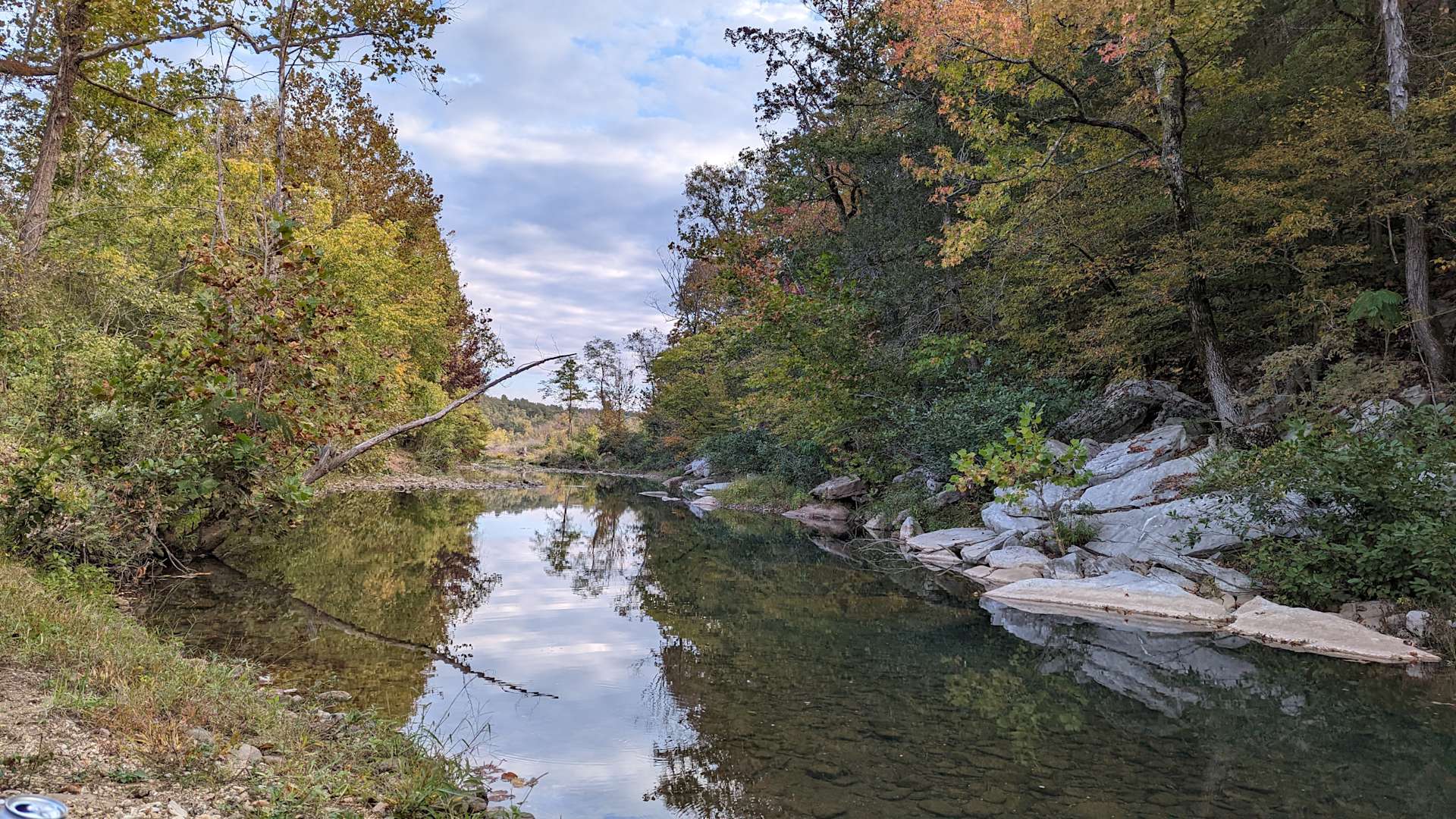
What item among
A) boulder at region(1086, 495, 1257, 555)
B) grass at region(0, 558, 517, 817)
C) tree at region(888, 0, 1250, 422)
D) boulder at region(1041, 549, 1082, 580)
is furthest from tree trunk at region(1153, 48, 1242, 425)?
grass at region(0, 558, 517, 817)

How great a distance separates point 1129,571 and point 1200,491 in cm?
149

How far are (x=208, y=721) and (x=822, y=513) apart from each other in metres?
17.0

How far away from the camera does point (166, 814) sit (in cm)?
267

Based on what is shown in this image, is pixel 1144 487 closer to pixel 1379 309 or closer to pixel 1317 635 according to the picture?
pixel 1379 309

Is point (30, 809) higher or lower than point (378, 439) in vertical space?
lower

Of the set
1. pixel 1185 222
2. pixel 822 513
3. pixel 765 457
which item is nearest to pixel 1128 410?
pixel 1185 222

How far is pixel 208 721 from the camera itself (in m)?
3.77

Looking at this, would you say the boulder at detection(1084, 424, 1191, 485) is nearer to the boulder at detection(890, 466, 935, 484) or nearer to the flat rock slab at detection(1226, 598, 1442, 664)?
the flat rock slab at detection(1226, 598, 1442, 664)

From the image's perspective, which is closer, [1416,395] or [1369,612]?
[1369,612]

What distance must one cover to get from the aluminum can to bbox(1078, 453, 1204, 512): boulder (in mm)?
12119

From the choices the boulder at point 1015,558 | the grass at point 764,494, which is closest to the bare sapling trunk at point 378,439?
the boulder at point 1015,558

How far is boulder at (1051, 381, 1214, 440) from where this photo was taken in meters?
13.7

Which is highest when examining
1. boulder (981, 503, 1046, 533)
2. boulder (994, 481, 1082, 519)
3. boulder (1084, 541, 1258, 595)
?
boulder (994, 481, 1082, 519)

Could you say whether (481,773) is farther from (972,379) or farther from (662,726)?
(972,379)
